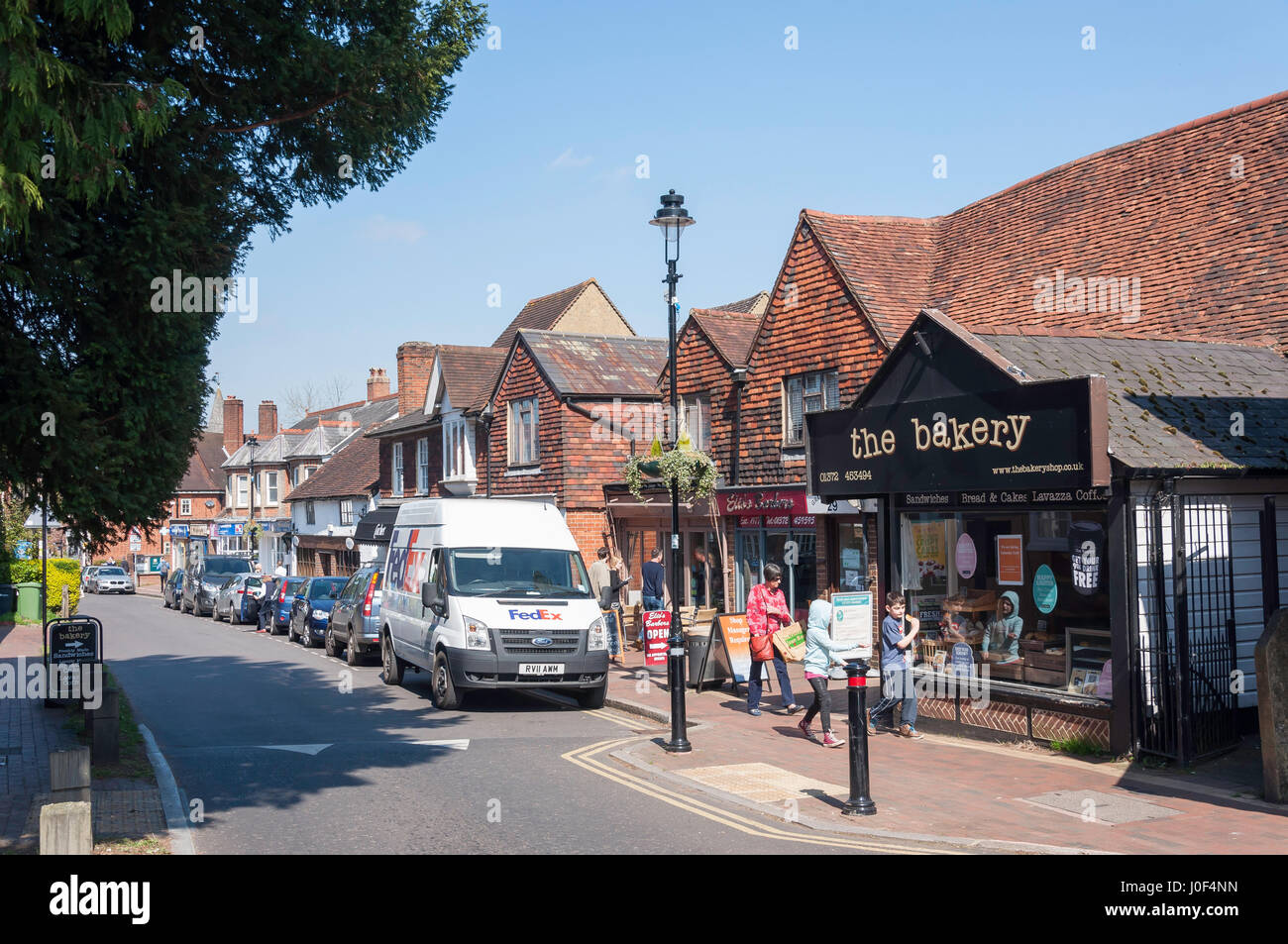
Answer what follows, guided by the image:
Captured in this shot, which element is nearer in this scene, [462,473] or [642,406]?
[642,406]

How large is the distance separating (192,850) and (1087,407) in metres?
8.36

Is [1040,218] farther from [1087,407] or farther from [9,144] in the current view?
[9,144]

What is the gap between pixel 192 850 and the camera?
320 inches

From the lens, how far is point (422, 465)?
38.3 metres

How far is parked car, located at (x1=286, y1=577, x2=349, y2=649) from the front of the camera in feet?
85.0

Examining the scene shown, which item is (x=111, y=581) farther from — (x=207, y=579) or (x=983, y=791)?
(x=983, y=791)

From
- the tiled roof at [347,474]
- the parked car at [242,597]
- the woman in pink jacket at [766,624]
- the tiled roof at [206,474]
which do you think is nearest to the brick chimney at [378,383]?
the tiled roof at [347,474]

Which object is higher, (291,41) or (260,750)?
(291,41)

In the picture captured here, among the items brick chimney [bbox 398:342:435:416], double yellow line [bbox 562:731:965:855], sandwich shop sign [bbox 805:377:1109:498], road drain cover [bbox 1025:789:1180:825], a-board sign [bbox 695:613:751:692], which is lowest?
double yellow line [bbox 562:731:965:855]

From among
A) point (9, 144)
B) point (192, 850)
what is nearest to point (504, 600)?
point (192, 850)

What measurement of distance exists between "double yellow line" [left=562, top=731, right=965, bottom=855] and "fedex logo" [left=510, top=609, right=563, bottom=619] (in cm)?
268

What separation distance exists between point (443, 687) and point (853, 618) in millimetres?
5867

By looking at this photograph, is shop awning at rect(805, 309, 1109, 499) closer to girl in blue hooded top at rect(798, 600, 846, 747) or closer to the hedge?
girl in blue hooded top at rect(798, 600, 846, 747)

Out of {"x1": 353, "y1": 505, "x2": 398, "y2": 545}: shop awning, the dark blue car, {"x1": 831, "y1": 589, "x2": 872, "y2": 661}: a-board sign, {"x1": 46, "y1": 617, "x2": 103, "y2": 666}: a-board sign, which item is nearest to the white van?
{"x1": 831, "y1": 589, "x2": 872, "y2": 661}: a-board sign
